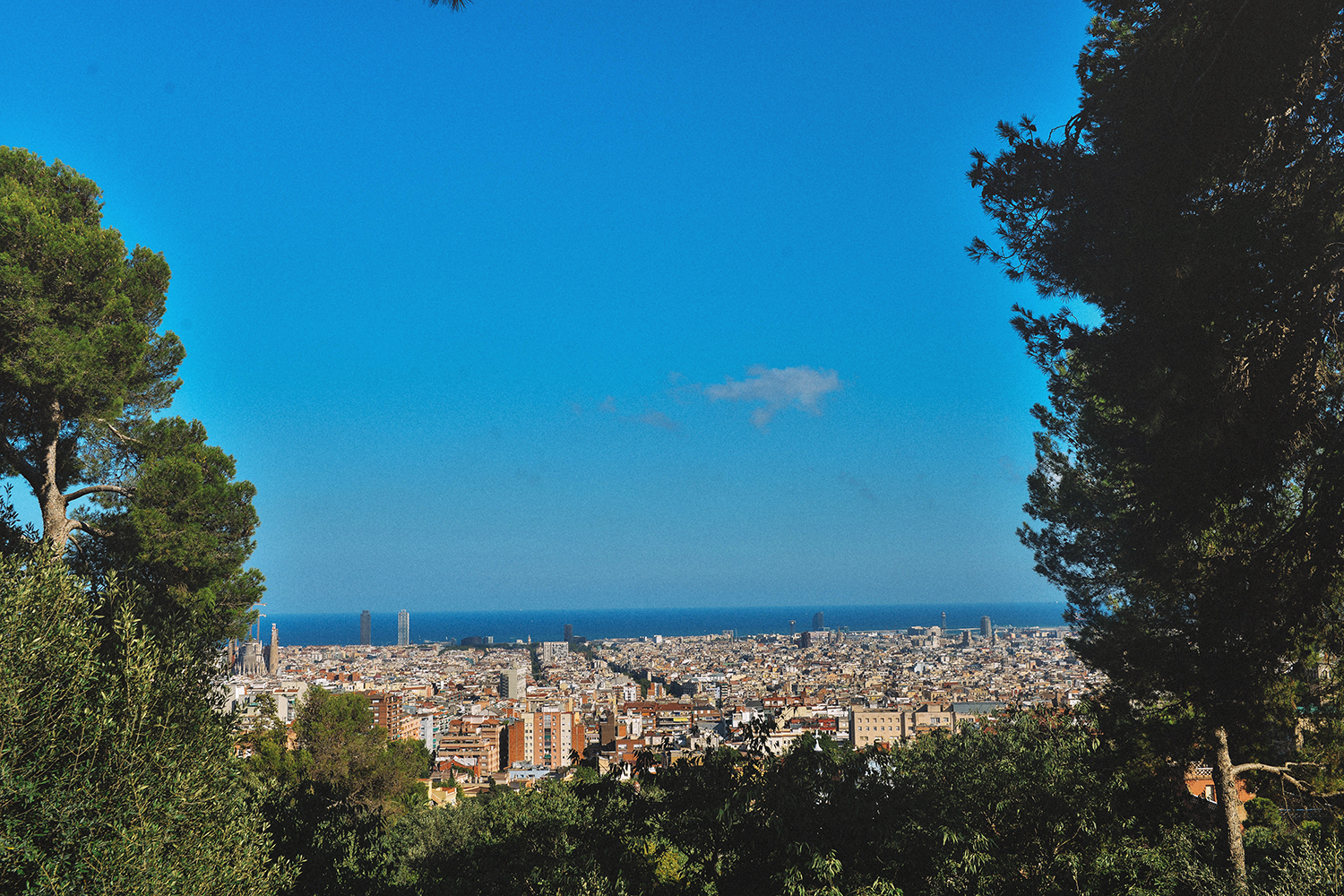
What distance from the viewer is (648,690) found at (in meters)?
→ 66.6

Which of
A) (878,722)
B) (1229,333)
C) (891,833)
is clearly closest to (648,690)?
(878,722)

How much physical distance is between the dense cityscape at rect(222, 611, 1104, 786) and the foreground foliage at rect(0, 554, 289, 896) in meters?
2.16

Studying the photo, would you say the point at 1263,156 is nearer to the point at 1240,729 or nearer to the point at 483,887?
the point at 1240,729

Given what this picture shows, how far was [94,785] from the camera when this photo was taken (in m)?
4.09

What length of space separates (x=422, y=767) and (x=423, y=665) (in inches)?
2945

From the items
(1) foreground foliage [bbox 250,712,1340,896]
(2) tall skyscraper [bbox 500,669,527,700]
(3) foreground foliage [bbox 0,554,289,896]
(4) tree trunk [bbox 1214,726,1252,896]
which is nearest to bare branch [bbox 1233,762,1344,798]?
(4) tree trunk [bbox 1214,726,1252,896]

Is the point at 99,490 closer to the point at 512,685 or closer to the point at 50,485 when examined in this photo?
the point at 50,485

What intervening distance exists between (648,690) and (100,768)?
2565 inches

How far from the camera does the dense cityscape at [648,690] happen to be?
105 ft

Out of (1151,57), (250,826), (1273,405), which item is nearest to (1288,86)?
(1151,57)

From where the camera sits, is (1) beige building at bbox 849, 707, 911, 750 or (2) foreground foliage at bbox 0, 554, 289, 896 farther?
(1) beige building at bbox 849, 707, 911, 750

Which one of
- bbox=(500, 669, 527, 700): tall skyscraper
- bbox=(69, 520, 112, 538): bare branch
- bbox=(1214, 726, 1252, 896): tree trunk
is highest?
bbox=(69, 520, 112, 538): bare branch

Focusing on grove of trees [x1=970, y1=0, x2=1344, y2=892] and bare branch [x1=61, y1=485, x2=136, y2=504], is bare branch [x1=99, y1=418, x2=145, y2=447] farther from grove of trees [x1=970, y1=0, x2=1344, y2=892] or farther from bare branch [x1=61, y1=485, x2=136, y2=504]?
grove of trees [x1=970, y1=0, x2=1344, y2=892]

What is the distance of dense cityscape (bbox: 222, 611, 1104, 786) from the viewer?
3206 cm
